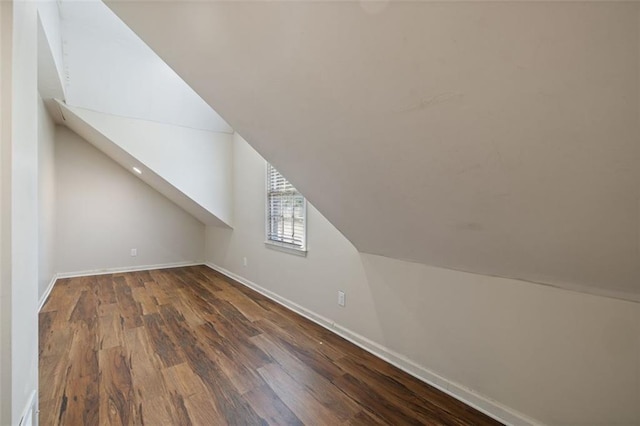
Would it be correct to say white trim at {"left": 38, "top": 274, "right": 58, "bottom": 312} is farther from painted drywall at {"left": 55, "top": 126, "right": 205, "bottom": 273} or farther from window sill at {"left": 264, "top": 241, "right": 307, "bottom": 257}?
window sill at {"left": 264, "top": 241, "right": 307, "bottom": 257}

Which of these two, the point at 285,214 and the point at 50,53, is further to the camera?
the point at 285,214

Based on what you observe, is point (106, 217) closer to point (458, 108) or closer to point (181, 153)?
point (181, 153)

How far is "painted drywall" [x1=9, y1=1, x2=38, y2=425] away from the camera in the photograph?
37.7 inches

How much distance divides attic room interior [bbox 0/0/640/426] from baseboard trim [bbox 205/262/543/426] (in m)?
0.01

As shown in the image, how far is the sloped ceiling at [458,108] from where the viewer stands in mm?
643

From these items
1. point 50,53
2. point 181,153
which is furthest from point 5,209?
point 181,153

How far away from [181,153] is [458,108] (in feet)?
11.7

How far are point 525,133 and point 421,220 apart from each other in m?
0.68

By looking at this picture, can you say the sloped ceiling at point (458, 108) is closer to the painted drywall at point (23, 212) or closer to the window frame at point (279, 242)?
the painted drywall at point (23, 212)

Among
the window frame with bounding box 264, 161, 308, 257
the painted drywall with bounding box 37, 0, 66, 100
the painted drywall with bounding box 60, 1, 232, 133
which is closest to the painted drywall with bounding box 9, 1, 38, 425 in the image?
the painted drywall with bounding box 37, 0, 66, 100

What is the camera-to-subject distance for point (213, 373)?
1.84 m

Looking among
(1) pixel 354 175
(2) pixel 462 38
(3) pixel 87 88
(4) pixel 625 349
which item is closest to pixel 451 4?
(2) pixel 462 38

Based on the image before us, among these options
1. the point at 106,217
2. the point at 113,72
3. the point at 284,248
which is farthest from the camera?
the point at 106,217

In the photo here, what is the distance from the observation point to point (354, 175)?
55.2 inches
